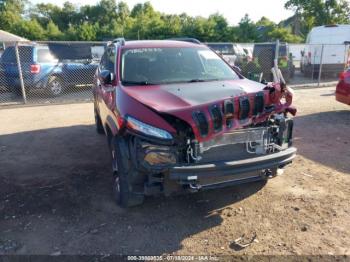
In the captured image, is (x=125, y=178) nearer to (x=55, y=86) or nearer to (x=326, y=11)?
(x=55, y=86)

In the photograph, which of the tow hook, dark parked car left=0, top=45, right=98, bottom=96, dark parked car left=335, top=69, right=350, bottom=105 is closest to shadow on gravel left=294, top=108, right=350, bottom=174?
dark parked car left=335, top=69, right=350, bottom=105

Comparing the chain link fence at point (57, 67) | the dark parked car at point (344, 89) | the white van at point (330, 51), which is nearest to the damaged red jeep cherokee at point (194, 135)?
the dark parked car at point (344, 89)

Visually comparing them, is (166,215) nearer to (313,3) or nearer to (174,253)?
(174,253)

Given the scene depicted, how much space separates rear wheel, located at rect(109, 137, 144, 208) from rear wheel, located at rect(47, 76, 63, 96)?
8826mm

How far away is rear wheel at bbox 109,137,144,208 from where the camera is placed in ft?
11.3

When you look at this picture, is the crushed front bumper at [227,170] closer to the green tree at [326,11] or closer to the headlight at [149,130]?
the headlight at [149,130]

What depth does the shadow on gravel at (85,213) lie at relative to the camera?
3.26 m

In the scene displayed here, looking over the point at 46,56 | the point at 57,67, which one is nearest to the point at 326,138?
the point at 57,67

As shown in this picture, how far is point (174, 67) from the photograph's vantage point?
4.70m

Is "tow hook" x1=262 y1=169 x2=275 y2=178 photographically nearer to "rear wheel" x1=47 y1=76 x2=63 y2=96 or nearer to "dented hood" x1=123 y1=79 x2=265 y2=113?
"dented hood" x1=123 y1=79 x2=265 y2=113

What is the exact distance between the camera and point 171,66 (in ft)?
15.4

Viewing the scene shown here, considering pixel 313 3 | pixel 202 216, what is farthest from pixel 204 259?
pixel 313 3

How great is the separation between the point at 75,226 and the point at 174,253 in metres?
1.14

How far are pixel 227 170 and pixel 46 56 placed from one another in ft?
33.1
